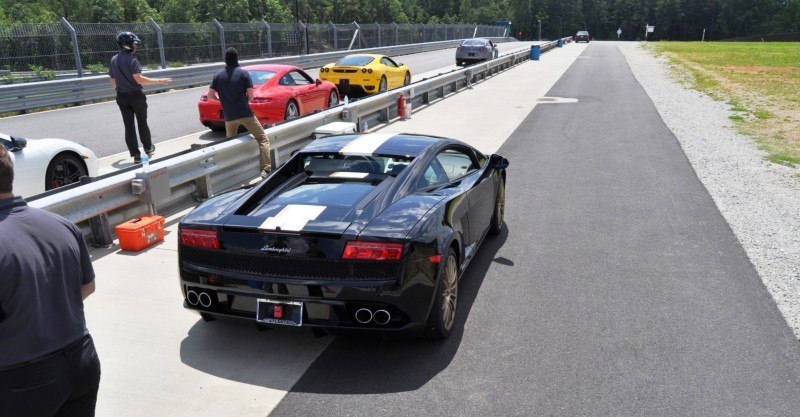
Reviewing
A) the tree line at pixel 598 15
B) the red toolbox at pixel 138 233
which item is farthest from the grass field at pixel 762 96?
the tree line at pixel 598 15

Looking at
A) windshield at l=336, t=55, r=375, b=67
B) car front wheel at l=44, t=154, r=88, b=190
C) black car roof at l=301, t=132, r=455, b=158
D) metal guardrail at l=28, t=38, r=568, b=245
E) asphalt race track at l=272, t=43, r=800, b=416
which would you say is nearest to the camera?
asphalt race track at l=272, t=43, r=800, b=416

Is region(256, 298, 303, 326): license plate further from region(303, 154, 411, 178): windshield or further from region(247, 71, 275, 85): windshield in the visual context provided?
region(247, 71, 275, 85): windshield

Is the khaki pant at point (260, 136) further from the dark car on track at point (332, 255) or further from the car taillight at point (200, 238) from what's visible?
the car taillight at point (200, 238)

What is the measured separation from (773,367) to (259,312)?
343 centimetres

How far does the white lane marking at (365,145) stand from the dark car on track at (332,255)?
1.06ft

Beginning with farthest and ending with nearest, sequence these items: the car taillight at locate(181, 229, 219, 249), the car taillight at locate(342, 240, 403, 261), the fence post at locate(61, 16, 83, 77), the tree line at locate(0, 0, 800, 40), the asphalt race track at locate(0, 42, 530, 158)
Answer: the tree line at locate(0, 0, 800, 40) < the fence post at locate(61, 16, 83, 77) < the asphalt race track at locate(0, 42, 530, 158) < the car taillight at locate(181, 229, 219, 249) < the car taillight at locate(342, 240, 403, 261)

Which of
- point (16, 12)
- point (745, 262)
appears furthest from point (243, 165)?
point (16, 12)

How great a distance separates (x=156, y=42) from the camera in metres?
25.1

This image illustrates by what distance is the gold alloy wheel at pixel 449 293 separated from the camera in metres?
4.46

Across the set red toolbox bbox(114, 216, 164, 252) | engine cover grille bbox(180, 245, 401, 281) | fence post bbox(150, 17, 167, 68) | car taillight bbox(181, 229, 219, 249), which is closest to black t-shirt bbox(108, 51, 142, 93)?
red toolbox bbox(114, 216, 164, 252)

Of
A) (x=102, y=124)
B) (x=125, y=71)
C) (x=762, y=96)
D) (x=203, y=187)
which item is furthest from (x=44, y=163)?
(x=762, y=96)

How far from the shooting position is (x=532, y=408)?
3.71 m

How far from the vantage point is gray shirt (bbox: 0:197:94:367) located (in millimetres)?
2277

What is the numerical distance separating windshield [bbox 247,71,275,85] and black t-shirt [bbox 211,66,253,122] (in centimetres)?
360
